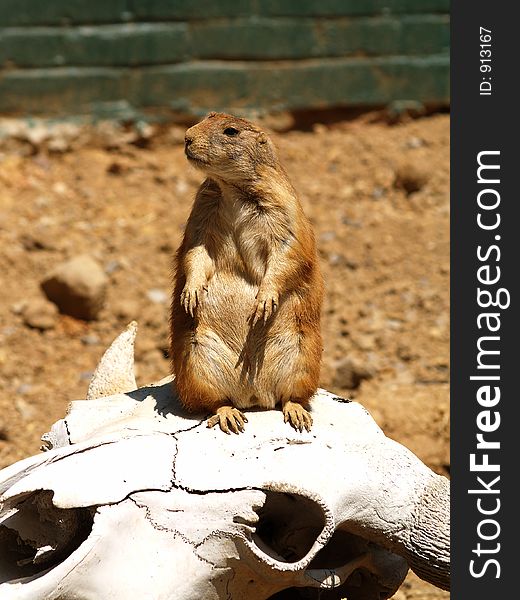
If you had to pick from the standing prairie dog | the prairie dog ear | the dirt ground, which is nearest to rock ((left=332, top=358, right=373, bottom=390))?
the dirt ground

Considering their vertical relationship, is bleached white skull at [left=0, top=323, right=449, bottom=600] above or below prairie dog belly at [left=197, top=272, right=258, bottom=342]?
below

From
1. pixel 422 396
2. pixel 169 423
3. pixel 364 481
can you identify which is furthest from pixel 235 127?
pixel 422 396

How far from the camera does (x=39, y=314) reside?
723 centimetres

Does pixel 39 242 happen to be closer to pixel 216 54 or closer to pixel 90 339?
pixel 90 339

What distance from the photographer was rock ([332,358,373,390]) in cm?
657

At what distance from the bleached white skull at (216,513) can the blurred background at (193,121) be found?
3423 millimetres

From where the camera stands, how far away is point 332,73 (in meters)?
9.47

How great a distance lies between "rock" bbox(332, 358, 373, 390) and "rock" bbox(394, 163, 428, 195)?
9.01 feet

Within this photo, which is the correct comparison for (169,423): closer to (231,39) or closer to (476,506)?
(476,506)

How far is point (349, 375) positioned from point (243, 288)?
261 centimetres

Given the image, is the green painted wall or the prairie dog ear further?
the green painted wall

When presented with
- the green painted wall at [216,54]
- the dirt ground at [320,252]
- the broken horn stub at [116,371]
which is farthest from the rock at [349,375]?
the green painted wall at [216,54]

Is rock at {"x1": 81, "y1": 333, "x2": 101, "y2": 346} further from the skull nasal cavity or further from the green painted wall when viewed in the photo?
the skull nasal cavity

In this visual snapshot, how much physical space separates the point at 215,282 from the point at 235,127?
1.95 ft
